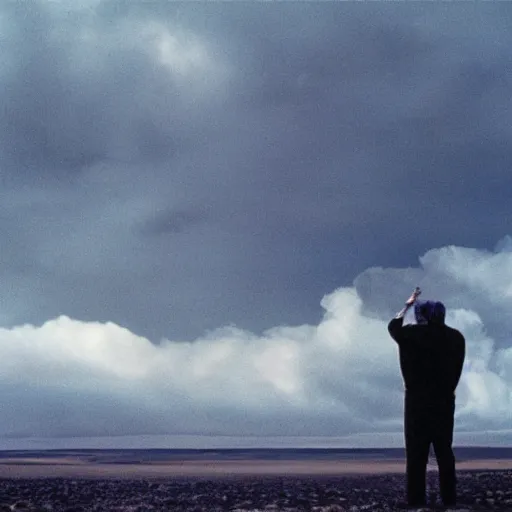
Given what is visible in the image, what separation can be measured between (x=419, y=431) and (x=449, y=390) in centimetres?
64

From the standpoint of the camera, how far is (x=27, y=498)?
11.6 m

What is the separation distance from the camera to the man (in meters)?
8.22

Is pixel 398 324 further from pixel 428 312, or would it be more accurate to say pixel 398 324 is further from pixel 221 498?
pixel 221 498

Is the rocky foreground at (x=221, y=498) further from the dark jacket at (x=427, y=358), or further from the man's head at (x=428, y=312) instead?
the man's head at (x=428, y=312)

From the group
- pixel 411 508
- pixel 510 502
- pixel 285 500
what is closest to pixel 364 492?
pixel 285 500

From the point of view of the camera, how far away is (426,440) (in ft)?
27.0

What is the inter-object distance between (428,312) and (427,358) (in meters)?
0.58

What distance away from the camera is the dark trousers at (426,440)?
8203 mm

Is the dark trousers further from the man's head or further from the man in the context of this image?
the man's head

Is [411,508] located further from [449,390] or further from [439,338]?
[439,338]

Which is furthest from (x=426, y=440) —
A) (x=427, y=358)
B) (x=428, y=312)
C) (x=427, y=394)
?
(x=428, y=312)

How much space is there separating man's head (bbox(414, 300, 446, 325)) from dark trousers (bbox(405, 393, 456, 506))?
0.95m

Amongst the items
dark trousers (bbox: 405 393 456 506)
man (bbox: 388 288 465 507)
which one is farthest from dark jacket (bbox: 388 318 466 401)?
dark trousers (bbox: 405 393 456 506)

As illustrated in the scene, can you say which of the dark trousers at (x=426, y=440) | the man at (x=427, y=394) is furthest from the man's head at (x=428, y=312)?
the dark trousers at (x=426, y=440)
